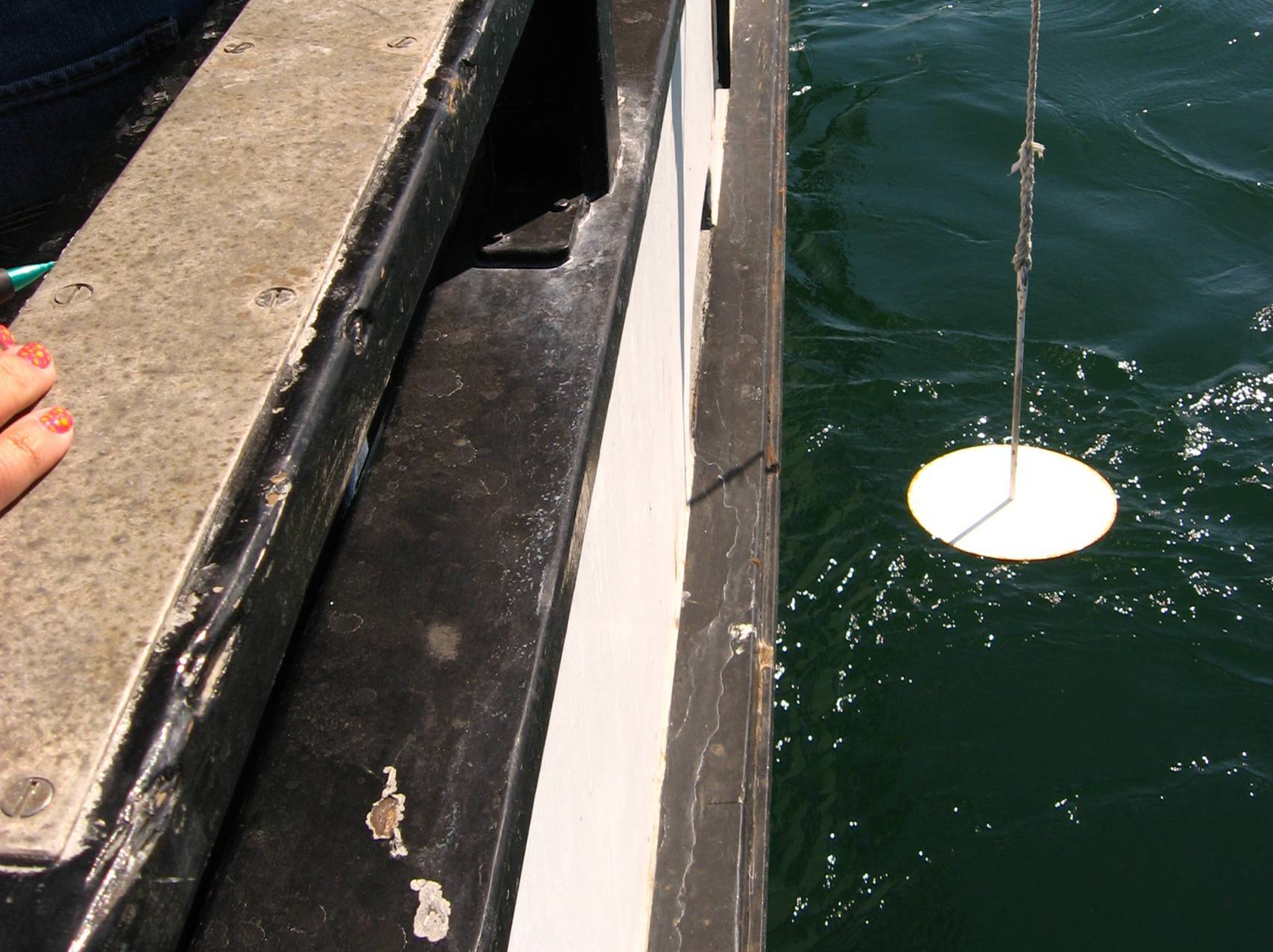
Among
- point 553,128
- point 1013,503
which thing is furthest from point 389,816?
point 1013,503

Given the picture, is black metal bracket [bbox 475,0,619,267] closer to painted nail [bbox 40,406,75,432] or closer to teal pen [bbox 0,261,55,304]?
teal pen [bbox 0,261,55,304]

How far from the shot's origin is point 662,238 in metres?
2.78

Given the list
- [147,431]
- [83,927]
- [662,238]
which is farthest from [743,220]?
[83,927]

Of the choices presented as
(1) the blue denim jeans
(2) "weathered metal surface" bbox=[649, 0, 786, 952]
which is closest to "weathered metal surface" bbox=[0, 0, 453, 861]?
(1) the blue denim jeans

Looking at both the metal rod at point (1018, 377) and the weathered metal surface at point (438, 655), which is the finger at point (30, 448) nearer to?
the weathered metal surface at point (438, 655)

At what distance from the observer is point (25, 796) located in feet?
2.22

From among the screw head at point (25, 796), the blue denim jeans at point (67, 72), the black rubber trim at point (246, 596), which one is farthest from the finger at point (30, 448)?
the blue denim jeans at point (67, 72)

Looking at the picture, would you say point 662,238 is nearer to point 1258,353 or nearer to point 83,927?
point 83,927

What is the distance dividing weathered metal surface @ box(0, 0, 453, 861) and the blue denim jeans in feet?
0.85

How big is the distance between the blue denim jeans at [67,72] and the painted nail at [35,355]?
0.60 m

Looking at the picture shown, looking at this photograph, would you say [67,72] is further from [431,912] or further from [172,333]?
[431,912]

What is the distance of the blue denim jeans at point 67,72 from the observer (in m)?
1.48

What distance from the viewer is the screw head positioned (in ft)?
2.19

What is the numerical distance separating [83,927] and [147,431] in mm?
354
